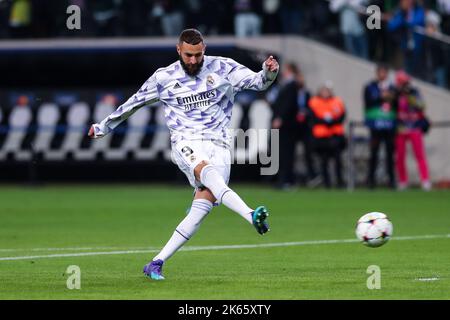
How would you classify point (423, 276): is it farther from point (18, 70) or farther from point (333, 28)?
point (18, 70)

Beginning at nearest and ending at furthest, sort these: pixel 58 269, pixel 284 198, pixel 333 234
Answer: pixel 58 269 < pixel 333 234 < pixel 284 198

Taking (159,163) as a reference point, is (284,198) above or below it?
below

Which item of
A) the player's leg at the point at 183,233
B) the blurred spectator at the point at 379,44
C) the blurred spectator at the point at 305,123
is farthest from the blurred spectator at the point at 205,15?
the player's leg at the point at 183,233

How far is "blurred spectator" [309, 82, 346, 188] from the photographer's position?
2638 centimetres

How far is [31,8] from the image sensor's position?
99.6 feet

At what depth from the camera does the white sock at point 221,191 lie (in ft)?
35.8

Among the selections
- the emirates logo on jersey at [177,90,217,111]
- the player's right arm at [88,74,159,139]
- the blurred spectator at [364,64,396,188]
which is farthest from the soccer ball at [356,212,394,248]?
the blurred spectator at [364,64,396,188]

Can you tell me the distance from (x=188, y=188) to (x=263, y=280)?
665 inches

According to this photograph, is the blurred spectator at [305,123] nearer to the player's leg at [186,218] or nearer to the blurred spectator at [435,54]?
the blurred spectator at [435,54]

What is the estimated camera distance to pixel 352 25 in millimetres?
27953

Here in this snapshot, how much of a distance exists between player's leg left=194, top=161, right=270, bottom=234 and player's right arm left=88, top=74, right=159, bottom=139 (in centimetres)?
90

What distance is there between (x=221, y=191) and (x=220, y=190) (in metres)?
0.01

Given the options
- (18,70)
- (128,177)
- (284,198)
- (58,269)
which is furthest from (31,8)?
(58,269)

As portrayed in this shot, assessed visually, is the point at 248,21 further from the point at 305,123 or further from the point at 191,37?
the point at 191,37
